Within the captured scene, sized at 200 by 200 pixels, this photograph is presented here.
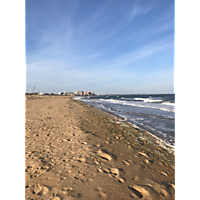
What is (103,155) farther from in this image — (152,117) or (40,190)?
(152,117)

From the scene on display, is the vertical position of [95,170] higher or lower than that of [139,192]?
higher

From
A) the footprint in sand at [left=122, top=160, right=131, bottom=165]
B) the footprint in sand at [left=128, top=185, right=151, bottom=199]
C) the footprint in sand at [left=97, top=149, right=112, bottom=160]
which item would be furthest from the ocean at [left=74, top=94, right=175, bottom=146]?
the footprint in sand at [left=128, top=185, right=151, bottom=199]

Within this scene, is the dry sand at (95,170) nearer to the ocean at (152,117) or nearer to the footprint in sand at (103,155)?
the footprint in sand at (103,155)

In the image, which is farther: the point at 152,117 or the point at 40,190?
the point at 152,117

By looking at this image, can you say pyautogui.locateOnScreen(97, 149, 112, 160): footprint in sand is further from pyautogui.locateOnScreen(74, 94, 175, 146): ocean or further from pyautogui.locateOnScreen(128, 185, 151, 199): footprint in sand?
pyautogui.locateOnScreen(74, 94, 175, 146): ocean

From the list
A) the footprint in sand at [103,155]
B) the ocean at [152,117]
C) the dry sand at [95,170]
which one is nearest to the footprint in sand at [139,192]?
the dry sand at [95,170]

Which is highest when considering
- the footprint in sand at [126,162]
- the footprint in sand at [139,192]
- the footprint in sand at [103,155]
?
the footprint in sand at [103,155]

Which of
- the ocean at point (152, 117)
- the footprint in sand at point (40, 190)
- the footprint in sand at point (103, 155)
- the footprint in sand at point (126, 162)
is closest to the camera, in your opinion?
the footprint in sand at point (40, 190)

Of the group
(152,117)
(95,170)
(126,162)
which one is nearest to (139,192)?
(126,162)

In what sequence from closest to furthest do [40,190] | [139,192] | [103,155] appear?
1. [40,190]
2. [139,192]
3. [103,155]
